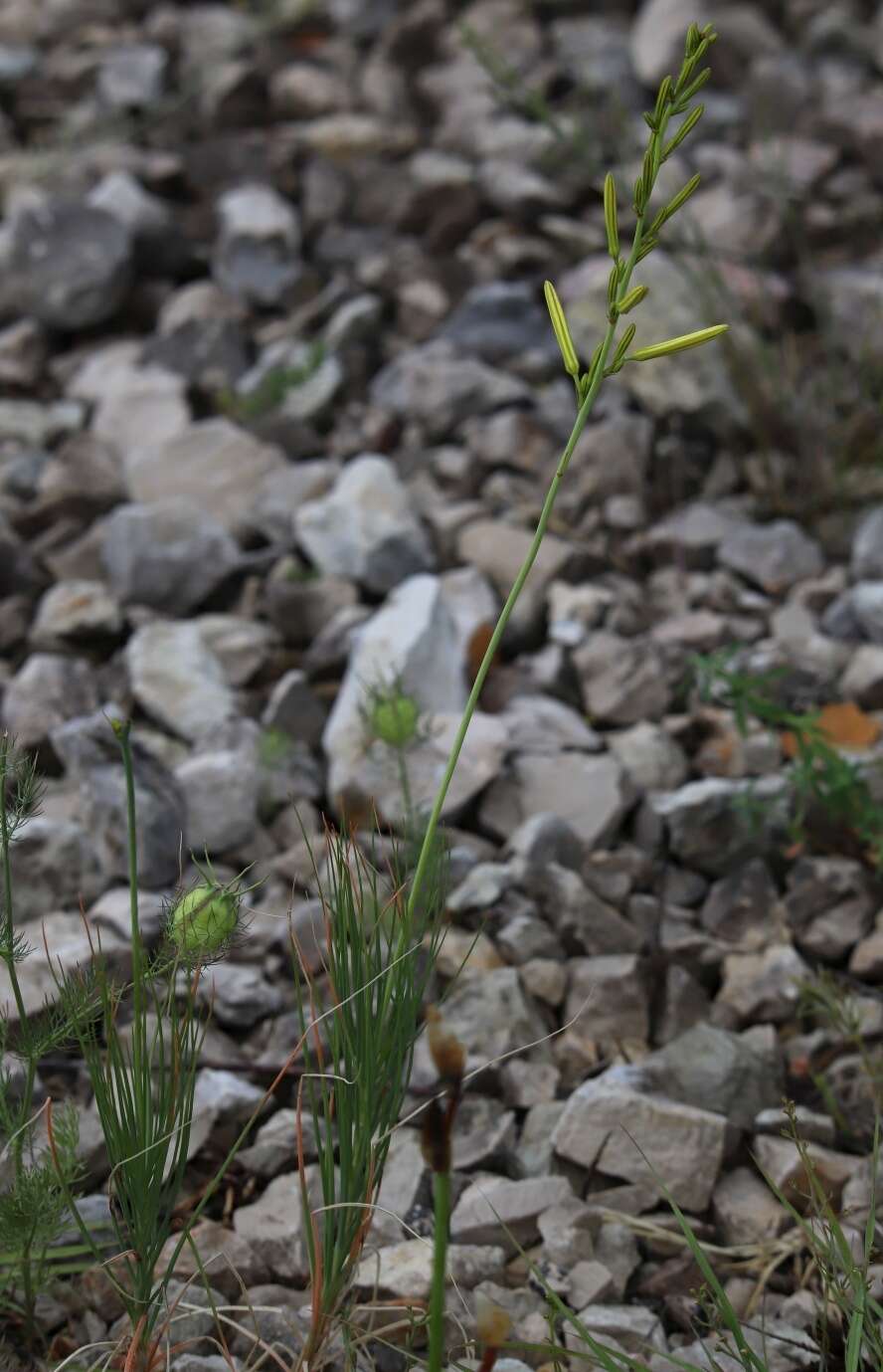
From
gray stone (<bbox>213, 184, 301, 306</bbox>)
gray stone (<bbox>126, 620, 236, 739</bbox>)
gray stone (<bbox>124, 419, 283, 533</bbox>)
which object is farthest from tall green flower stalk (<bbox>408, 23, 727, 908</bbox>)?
gray stone (<bbox>213, 184, 301, 306</bbox>)

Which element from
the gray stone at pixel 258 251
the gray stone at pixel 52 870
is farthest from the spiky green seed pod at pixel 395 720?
the gray stone at pixel 258 251

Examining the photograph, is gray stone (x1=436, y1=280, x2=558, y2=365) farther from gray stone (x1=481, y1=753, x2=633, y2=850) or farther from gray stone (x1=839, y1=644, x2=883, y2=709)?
gray stone (x1=481, y1=753, x2=633, y2=850)

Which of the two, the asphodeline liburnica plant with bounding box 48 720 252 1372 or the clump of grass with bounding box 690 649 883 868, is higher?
the asphodeline liburnica plant with bounding box 48 720 252 1372

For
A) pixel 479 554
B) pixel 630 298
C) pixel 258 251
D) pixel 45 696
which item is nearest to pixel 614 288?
pixel 630 298

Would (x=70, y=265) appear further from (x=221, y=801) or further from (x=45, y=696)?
(x=221, y=801)

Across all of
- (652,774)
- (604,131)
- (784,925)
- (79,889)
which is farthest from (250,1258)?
(604,131)

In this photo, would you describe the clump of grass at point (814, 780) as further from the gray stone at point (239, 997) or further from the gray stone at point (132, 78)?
the gray stone at point (132, 78)
